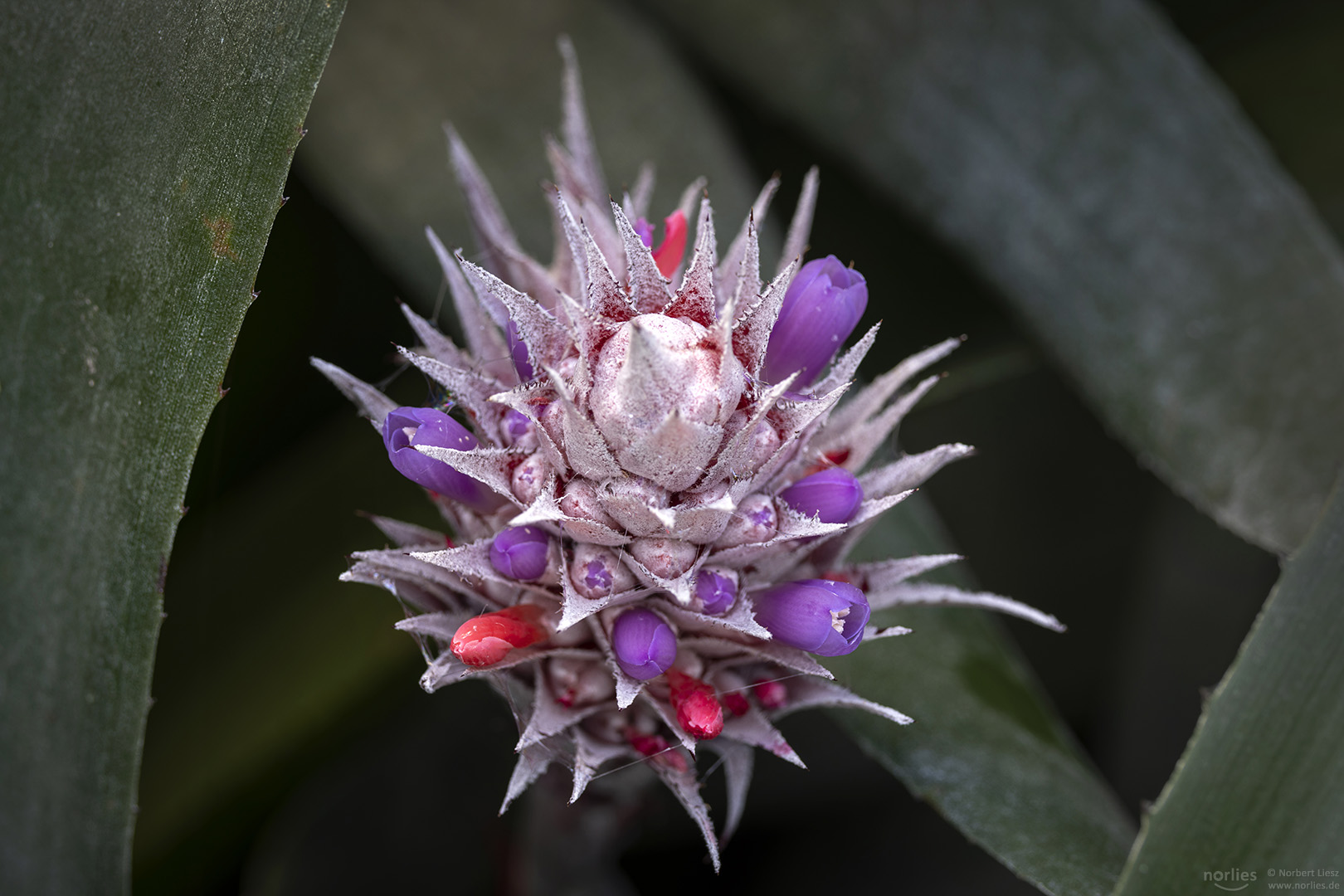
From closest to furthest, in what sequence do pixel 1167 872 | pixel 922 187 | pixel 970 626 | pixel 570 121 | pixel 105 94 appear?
pixel 105 94 → pixel 1167 872 → pixel 570 121 → pixel 970 626 → pixel 922 187

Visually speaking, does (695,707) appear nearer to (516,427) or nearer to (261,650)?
(516,427)

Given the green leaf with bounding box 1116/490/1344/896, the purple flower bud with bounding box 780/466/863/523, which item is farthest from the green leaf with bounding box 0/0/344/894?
the green leaf with bounding box 1116/490/1344/896

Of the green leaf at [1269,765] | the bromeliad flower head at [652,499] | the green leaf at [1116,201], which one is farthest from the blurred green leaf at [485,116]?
the green leaf at [1269,765]

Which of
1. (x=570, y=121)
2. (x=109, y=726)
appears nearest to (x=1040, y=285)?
(x=570, y=121)

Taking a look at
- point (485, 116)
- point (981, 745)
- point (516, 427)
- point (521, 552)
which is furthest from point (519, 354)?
point (981, 745)

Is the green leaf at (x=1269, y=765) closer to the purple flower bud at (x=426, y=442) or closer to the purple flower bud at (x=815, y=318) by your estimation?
the purple flower bud at (x=815, y=318)

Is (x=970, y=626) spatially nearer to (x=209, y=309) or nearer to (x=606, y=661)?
(x=606, y=661)
